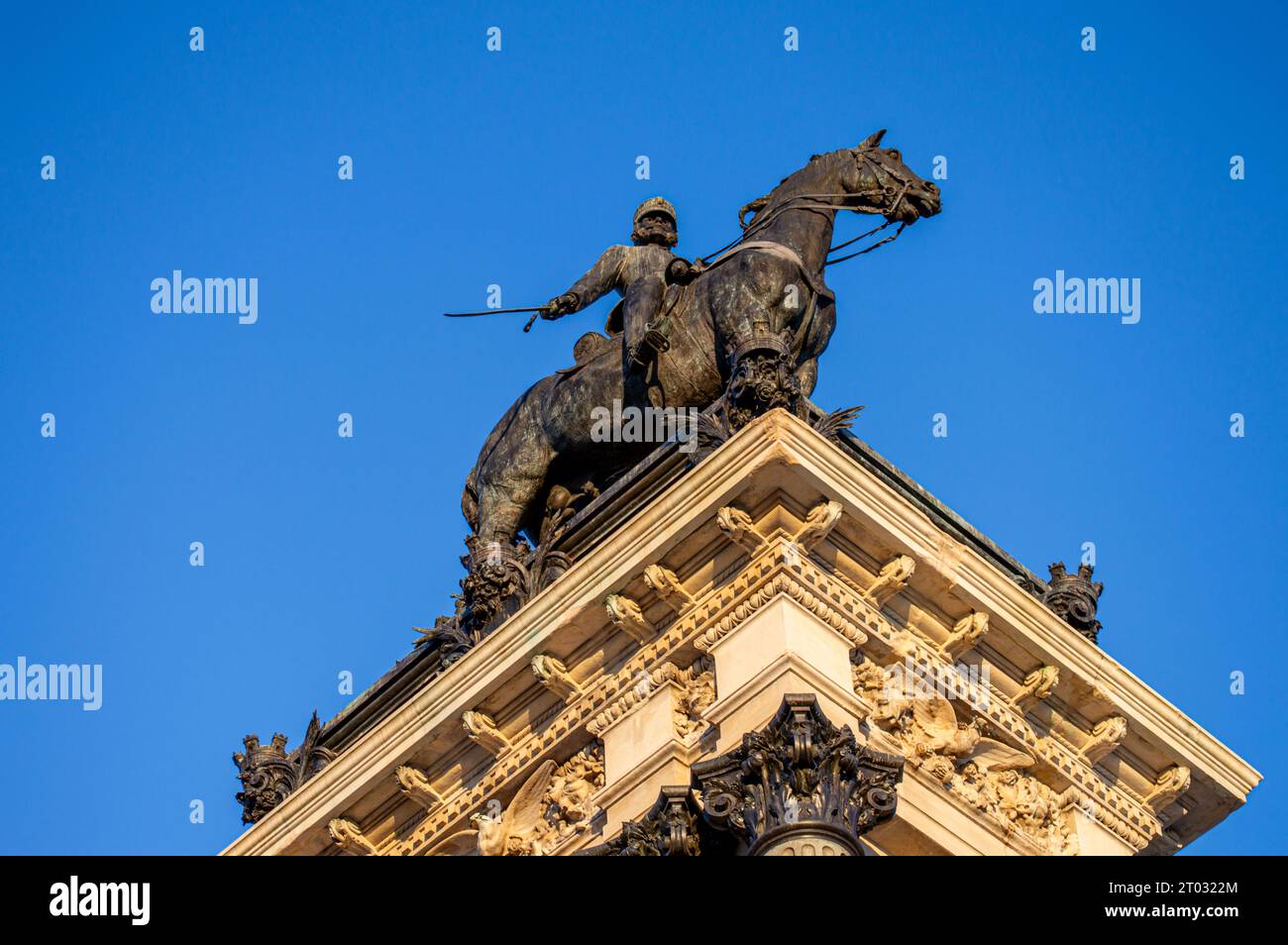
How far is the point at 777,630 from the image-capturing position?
→ 2355 centimetres

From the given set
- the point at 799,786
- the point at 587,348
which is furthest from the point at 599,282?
the point at 799,786

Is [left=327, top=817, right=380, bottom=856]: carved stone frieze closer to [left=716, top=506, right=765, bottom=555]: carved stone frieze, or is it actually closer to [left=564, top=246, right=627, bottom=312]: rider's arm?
[left=716, top=506, right=765, bottom=555]: carved stone frieze

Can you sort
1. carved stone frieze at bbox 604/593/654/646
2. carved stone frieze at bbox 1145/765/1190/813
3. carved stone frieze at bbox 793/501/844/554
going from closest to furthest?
carved stone frieze at bbox 793/501/844/554 → carved stone frieze at bbox 604/593/654/646 → carved stone frieze at bbox 1145/765/1190/813

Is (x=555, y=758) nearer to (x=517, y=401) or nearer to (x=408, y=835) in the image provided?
(x=408, y=835)

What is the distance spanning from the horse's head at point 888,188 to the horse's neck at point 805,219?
0.30 m

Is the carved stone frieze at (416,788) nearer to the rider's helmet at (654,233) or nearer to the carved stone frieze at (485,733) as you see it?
the carved stone frieze at (485,733)

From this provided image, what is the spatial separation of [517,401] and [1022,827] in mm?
9818

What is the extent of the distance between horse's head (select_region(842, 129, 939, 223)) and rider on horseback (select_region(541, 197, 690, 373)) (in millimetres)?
2377

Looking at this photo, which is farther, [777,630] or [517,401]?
[517,401]

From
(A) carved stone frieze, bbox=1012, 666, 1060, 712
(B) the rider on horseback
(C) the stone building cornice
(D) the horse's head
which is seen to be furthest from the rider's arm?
(A) carved stone frieze, bbox=1012, 666, 1060, 712

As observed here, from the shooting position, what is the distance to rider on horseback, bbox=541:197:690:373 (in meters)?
29.7
